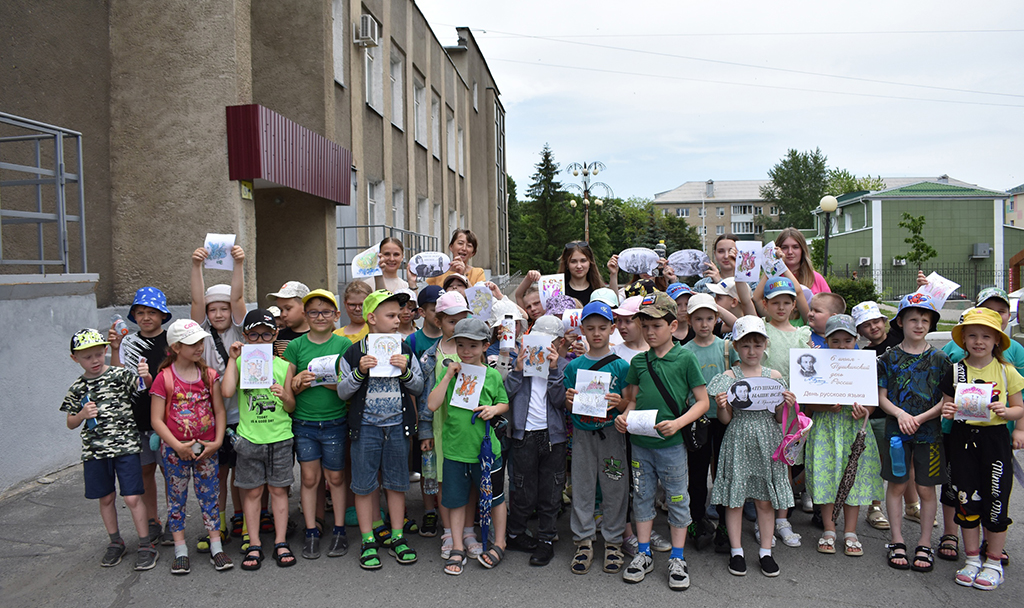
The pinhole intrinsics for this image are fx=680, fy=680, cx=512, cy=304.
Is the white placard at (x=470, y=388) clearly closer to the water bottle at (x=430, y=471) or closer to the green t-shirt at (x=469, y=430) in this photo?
the green t-shirt at (x=469, y=430)

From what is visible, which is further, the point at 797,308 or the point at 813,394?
the point at 797,308

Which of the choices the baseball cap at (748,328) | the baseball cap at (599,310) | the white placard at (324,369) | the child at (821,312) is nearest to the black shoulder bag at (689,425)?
the baseball cap at (599,310)

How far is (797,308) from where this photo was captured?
560 centimetres

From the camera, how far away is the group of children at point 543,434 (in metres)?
4.40

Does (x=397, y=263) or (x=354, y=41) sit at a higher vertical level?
(x=354, y=41)

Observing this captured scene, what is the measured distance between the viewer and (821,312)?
5.26 meters

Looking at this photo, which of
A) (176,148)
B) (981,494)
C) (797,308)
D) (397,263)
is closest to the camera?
(981,494)

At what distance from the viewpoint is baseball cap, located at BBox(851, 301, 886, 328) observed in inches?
196

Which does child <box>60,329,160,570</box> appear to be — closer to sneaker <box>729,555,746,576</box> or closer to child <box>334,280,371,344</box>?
child <box>334,280,371,344</box>

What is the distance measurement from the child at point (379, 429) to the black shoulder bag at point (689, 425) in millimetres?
1597

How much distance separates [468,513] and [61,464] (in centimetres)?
452

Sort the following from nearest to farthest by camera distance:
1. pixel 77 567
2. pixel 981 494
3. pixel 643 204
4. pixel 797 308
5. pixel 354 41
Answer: pixel 981 494 < pixel 77 567 < pixel 797 308 < pixel 354 41 < pixel 643 204

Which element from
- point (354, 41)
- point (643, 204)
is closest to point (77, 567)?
point (354, 41)

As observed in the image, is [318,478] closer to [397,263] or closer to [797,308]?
[397,263]
